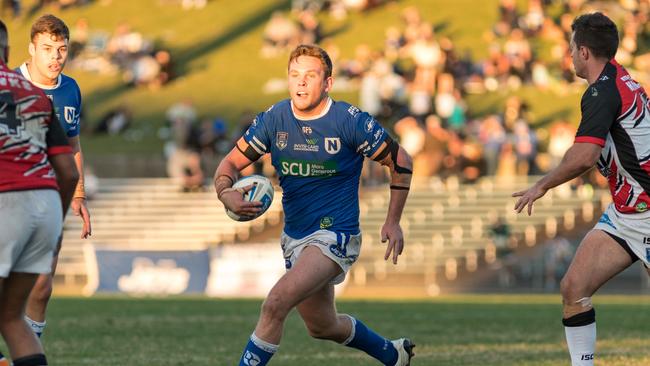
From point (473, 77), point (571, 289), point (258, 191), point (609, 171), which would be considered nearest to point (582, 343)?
point (571, 289)

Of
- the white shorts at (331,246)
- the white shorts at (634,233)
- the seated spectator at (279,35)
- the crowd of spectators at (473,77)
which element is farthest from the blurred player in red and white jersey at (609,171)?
the seated spectator at (279,35)

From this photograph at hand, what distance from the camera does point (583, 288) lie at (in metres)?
8.95

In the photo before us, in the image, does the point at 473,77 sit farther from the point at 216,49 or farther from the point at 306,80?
the point at 306,80

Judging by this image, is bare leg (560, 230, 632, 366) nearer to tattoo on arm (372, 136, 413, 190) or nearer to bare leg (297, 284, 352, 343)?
tattoo on arm (372, 136, 413, 190)

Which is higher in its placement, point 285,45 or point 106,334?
point 285,45

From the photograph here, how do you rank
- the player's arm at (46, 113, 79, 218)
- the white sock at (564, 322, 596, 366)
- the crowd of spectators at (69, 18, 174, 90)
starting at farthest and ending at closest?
the crowd of spectators at (69, 18, 174, 90), the white sock at (564, 322, 596, 366), the player's arm at (46, 113, 79, 218)

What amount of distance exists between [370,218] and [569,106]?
8.38 metres

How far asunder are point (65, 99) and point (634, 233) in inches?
165

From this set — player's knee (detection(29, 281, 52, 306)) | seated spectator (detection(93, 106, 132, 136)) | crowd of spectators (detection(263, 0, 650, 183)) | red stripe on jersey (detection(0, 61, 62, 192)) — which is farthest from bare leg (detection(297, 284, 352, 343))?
seated spectator (detection(93, 106, 132, 136))

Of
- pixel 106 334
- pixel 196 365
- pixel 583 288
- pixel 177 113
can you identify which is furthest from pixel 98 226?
pixel 583 288

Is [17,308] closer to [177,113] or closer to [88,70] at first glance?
[177,113]

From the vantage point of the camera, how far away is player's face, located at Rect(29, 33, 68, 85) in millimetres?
9562

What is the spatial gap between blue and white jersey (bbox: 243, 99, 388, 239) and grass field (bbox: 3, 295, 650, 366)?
2648 mm

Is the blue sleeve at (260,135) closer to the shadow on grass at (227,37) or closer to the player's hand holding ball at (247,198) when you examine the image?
the player's hand holding ball at (247,198)
